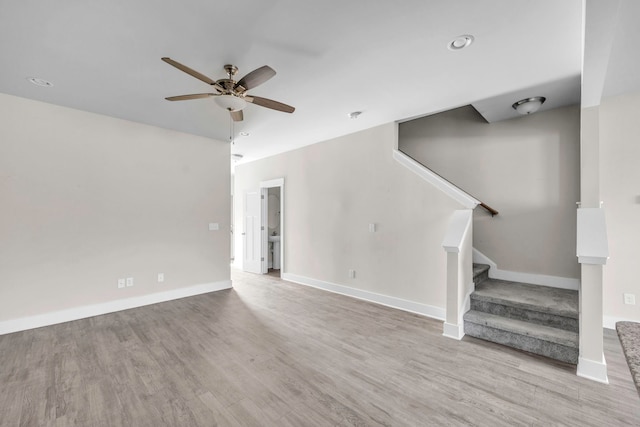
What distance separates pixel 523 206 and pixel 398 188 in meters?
1.69

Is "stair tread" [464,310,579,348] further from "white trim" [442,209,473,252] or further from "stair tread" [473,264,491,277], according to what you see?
"white trim" [442,209,473,252]

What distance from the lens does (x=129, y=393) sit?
2113mm

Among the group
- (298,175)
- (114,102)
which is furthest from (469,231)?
(114,102)

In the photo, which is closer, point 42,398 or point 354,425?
point 354,425

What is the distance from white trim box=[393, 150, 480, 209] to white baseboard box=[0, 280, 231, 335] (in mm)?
3812

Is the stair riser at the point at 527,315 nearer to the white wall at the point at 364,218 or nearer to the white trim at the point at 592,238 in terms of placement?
the white wall at the point at 364,218

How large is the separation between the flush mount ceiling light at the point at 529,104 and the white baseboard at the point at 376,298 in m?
2.67

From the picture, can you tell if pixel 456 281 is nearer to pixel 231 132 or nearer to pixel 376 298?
pixel 376 298

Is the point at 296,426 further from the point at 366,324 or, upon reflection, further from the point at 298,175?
the point at 298,175

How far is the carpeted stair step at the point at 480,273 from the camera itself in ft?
11.7

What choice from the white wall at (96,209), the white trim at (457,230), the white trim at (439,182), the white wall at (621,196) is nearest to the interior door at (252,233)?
the white wall at (96,209)

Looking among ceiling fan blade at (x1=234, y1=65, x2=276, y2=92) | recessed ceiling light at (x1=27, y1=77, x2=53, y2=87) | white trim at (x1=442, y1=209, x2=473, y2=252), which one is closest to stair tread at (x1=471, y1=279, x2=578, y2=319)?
white trim at (x1=442, y1=209, x2=473, y2=252)

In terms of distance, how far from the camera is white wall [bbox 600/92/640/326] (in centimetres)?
305

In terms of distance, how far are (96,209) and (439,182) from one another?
471 centimetres
